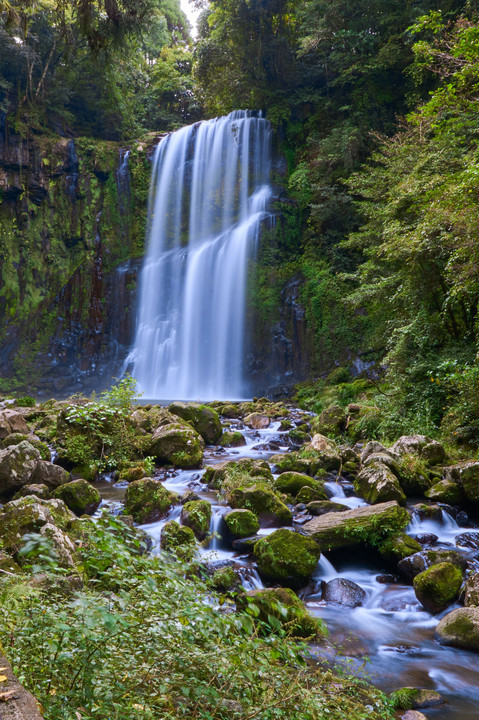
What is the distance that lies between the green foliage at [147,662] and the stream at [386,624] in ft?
3.47

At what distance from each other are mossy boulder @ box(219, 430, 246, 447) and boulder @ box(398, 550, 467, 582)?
19.0 feet

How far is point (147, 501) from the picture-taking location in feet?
19.4

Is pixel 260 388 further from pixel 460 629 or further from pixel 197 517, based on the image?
pixel 460 629

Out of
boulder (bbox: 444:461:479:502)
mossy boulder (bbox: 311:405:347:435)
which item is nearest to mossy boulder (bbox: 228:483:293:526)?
boulder (bbox: 444:461:479:502)

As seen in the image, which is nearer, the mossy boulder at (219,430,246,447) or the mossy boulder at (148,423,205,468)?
the mossy boulder at (148,423,205,468)

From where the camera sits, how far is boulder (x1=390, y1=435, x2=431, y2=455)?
7613 millimetres

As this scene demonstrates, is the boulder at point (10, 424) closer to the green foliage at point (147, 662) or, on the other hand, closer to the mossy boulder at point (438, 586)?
the green foliage at point (147, 662)

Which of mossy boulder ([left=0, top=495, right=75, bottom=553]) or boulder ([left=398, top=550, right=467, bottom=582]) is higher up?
mossy boulder ([left=0, top=495, right=75, bottom=553])

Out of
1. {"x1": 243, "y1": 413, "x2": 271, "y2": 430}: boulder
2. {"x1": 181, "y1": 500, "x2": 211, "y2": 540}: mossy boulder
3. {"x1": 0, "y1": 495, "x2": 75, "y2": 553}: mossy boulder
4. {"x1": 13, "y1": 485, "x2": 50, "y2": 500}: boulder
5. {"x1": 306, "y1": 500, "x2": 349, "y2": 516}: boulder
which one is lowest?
{"x1": 243, "y1": 413, "x2": 271, "y2": 430}: boulder

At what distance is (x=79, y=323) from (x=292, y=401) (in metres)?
12.5

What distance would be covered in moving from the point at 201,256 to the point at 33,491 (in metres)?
18.7

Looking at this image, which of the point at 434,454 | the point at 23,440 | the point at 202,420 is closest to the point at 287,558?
the point at 434,454

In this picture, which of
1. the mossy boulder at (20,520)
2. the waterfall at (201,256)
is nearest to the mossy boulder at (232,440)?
the mossy boulder at (20,520)

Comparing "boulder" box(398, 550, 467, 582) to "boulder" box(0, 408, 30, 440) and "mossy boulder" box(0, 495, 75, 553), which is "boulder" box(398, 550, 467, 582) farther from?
"boulder" box(0, 408, 30, 440)
